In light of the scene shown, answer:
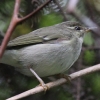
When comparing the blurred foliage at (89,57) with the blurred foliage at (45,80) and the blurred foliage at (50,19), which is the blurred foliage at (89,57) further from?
the blurred foliage at (50,19)

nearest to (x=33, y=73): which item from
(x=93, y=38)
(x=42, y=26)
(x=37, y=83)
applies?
(x=37, y=83)

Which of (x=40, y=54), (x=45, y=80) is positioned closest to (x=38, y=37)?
(x=40, y=54)

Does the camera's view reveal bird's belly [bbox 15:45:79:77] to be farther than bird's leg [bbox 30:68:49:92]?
Yes

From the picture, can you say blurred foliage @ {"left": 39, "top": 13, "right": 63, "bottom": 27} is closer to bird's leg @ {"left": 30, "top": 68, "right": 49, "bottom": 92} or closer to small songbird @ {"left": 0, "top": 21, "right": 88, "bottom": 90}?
small songbird @ {"left": 0, "top": 21, "right": 88, "bottom": 90}

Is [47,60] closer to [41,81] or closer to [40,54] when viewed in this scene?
[40,54]

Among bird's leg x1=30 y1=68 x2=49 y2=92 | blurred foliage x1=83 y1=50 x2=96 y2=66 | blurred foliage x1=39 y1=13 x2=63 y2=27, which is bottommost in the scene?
blurred foliage x1=83 y1=50 x2=96 y2=66

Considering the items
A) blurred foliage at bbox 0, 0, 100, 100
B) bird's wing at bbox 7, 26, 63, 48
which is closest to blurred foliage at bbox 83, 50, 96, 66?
blurred foliage at bbox 0, 0, 100, 100

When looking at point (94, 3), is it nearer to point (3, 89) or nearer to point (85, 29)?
point (85, 29)
